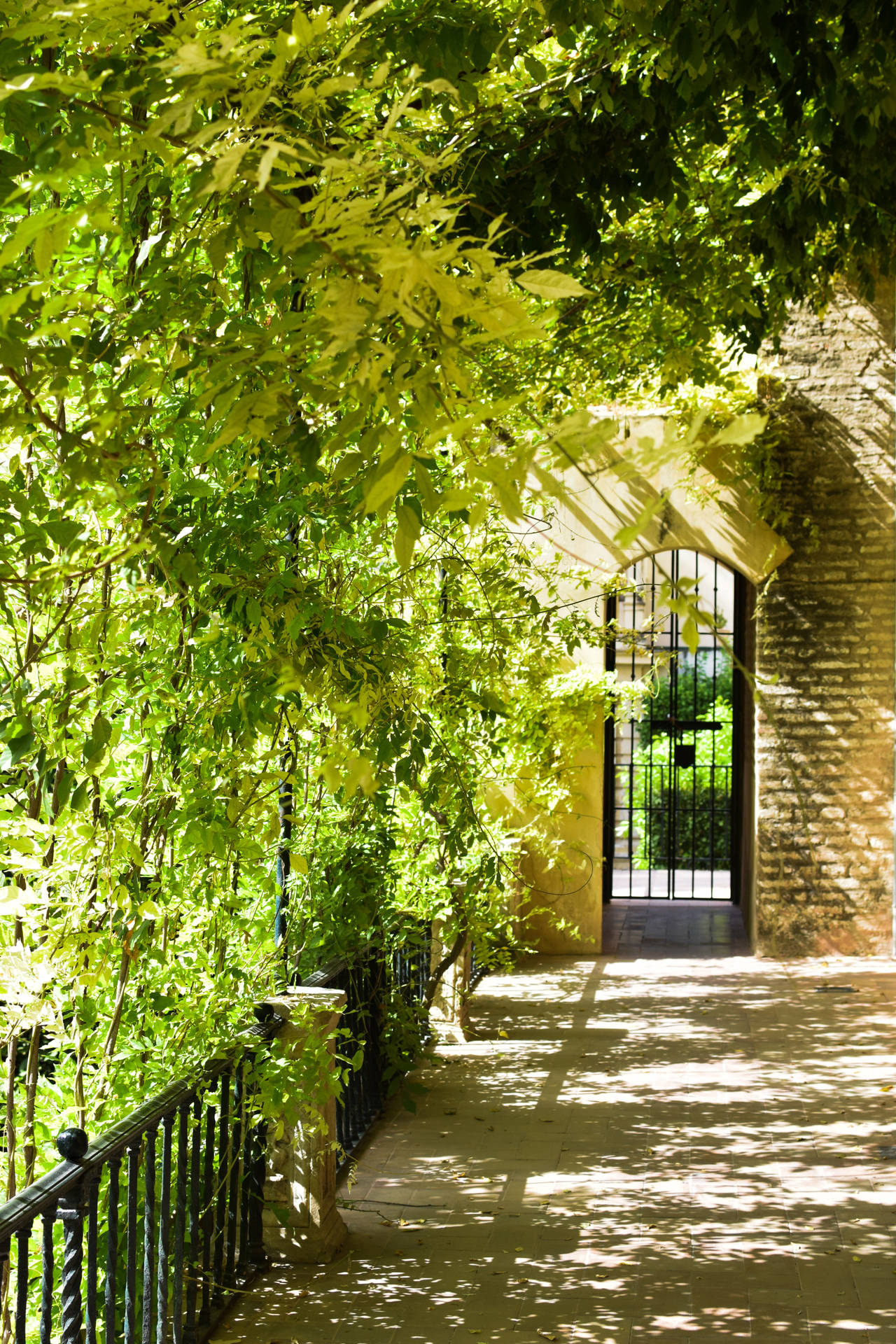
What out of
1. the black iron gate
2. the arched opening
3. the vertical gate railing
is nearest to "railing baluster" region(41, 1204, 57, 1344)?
the vertical gate railing

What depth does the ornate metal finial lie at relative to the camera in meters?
2.67

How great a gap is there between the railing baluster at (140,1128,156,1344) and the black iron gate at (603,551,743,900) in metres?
8.58

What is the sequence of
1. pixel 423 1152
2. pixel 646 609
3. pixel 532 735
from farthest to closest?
pixel 646 609
pixel 532 735
pixel 423 1152

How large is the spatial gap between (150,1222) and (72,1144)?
2.14 feet

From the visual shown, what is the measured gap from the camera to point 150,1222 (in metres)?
3.20

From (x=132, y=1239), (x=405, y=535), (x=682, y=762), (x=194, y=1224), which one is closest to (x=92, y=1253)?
(x=132, y=1239)

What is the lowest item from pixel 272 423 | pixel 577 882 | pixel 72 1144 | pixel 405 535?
pixel 72 1144

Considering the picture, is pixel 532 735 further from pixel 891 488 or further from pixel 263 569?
pixel 263 569

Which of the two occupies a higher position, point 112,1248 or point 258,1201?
point 112,1248

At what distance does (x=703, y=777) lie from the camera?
16.5m

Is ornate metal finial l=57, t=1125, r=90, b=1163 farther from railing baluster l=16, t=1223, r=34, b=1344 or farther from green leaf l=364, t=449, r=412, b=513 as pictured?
green leaf l=364, t=449, r=412, b=513

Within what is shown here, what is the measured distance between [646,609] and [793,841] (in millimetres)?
5378

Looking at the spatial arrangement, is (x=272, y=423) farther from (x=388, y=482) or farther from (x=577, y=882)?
(x=577, y=882)

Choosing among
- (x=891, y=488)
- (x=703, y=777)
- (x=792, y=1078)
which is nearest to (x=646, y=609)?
(x=703, y=777)
